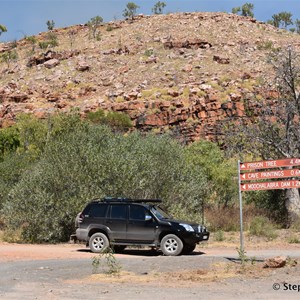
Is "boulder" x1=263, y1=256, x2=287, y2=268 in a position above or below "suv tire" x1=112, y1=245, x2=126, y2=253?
below

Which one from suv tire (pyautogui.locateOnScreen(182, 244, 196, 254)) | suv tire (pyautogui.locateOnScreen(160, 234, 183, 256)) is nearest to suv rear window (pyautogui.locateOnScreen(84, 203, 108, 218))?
suv tire (pyautogui.locateOnScreen(160, 234, 183, 256))

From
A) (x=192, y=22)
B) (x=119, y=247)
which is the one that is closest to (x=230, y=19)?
(x=192, y=22)

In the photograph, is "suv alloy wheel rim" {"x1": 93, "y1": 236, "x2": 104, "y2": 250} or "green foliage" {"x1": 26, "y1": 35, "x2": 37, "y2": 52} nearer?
"suv alloy wheel rim" {"x1": 93, "y1": 236, "x2": 104, "y2": 250}

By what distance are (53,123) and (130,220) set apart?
2750 centimetres

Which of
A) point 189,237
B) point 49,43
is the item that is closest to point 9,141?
point 189,237

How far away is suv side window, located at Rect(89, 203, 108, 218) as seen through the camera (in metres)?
18.4

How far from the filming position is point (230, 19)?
309ft

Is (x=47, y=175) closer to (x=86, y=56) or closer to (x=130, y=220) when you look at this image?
(x=130, y=220)

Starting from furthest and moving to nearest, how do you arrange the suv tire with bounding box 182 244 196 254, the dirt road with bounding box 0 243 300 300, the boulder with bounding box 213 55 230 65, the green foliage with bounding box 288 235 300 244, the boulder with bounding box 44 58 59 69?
the boulder with bounding box 44 58 59 69
the boulder with bounding box 213 55 230 65
the green foliage with bounding box 288 235 300 244
the suv tire with bounding box 182 244 196 254
the dirt road with bounding box 0 243 300 300

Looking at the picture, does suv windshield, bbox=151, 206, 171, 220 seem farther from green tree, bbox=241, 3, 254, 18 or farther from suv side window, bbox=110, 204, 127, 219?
green tree, bbox=241, 3, 254, 18

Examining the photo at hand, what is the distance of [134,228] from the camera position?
17906mm

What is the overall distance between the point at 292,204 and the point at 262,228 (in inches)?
130

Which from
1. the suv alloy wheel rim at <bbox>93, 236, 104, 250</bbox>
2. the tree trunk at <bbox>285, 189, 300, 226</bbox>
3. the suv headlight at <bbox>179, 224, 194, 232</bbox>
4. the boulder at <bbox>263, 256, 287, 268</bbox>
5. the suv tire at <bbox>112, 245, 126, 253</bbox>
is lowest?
the boulder at <bbox>263, 256, 287, 268</bbox>

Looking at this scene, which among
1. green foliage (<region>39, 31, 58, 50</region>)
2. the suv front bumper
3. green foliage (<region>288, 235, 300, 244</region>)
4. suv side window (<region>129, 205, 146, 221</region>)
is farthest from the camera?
green foliage (<region>39, 31, 58, 50</region>)
